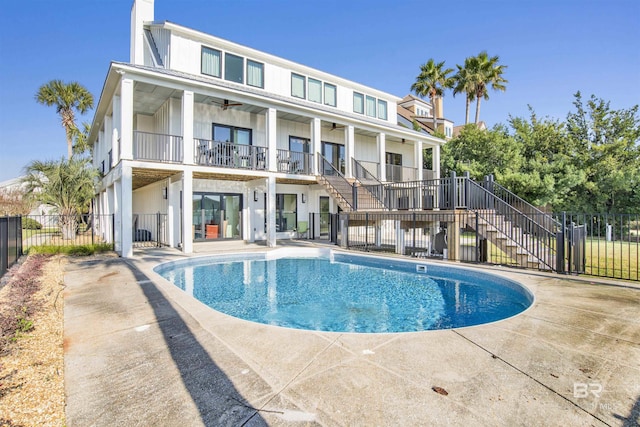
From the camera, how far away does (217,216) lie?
1631 centimetres

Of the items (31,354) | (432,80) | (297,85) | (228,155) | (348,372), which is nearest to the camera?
(348,372)

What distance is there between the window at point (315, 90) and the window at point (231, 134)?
4.89 metres

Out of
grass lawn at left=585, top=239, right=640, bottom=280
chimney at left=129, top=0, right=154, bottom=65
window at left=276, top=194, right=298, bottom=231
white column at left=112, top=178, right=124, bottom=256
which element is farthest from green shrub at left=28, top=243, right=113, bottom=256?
grass lawn at left=585, top=239, right=640, bottom=280

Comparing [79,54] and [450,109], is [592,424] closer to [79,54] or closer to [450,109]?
[79,54]

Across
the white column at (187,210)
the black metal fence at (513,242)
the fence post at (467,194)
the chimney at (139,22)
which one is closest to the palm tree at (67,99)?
the chimney at (139,22)

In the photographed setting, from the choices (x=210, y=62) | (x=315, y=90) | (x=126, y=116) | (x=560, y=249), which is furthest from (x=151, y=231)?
(x=560, y=249)

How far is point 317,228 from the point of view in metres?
18.5

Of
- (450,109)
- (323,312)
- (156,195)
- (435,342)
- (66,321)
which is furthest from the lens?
(450,109)

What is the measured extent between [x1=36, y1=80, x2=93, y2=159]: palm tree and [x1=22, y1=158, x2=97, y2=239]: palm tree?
1394 cm

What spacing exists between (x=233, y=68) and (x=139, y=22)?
5039mm

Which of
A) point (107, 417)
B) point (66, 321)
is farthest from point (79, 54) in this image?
point (107, 417)

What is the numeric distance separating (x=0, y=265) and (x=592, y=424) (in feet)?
34.8

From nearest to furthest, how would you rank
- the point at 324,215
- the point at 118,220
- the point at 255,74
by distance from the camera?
the point at 118,220 → the point at 255,74 → the point at 324,215

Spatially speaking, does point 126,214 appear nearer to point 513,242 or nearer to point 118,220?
point 118,220
